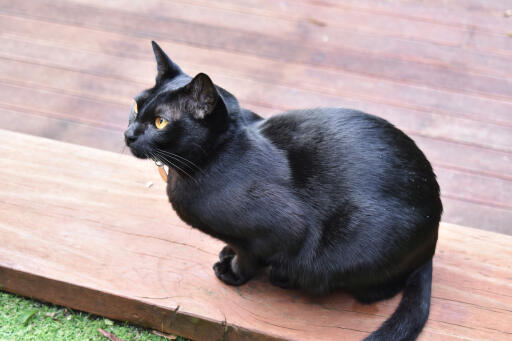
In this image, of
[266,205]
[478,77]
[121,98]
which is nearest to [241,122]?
[266,205]

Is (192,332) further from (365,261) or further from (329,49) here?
(329,49)

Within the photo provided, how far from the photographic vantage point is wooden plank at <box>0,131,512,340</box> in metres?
1.71

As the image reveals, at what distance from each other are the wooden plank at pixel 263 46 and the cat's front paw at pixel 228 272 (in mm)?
1439

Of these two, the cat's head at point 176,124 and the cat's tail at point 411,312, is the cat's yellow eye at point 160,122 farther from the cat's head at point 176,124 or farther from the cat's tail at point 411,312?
the cat's tail at point 411,312

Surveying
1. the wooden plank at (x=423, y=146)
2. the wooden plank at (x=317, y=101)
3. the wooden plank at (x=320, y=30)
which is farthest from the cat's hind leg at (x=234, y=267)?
the wooden plank at (x=320, y=30)

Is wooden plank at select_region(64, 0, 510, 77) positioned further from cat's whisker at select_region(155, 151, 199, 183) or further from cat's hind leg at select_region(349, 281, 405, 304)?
cat's whisker at select_region(155, 151, 199, 183)

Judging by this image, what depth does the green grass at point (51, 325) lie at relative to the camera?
5.84 feet

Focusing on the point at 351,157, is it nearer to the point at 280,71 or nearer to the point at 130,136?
the point at 130,136

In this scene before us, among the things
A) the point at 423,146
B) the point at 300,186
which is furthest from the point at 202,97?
the point at 423,146

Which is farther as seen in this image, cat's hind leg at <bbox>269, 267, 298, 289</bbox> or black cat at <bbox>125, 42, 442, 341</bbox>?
cat's hind leg at <bbox>269, 267, 298, 289</bbox>

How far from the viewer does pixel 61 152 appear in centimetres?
214

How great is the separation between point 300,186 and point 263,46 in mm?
1611

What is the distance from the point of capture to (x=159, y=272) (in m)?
1.81

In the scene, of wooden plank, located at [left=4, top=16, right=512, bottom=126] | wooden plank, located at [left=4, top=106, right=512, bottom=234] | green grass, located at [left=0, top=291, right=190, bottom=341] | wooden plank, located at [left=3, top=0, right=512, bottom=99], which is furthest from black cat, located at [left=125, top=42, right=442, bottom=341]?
wooden plank, located at [left=3, top=0, right=512, bottom=99]
